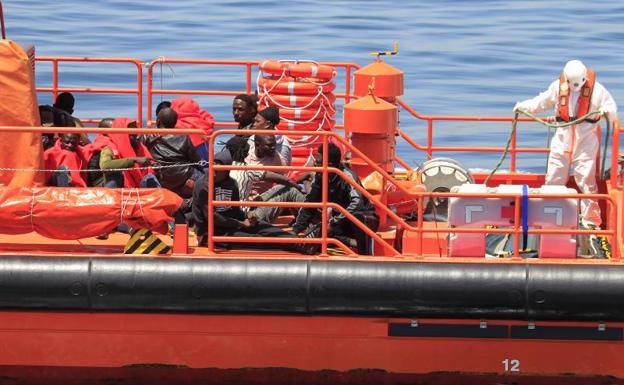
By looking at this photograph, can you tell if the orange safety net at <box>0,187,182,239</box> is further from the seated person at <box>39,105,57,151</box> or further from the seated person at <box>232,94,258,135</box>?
the seated person at <box>232,94,258,135</box>

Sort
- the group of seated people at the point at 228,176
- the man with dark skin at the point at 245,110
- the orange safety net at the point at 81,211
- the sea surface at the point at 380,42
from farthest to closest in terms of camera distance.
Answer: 1. the sea surface at the point at 380,42
2. the man with dark skin at the point at 245,110
3. the group of seated people at the point at 228,176
4. the orange safety net at the point at 81,211

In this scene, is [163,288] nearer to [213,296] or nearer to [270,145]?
[213,296]

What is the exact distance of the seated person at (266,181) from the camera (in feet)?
29.4

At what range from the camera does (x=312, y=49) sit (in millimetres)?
22984

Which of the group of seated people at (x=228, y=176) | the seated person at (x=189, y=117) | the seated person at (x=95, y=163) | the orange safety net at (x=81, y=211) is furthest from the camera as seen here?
the seated person at (x=189, y=117)

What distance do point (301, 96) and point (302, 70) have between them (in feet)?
0.66

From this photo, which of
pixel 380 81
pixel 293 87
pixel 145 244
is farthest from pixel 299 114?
pixel 145 244

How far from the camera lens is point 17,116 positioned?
8703 mm

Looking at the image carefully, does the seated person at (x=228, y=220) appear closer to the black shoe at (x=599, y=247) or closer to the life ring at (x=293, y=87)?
the life ring at (x=293, y=87)

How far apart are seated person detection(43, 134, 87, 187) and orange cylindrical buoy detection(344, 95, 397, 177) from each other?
6.24 ft

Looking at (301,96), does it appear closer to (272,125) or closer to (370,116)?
(272,125)

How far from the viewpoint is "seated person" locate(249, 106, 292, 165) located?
30.3 feet

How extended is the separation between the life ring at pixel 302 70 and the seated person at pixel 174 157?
112 centimetres

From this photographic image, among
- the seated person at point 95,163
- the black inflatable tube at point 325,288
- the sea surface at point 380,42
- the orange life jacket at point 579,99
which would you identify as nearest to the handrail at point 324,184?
the black inflatable tube at point 325,288
